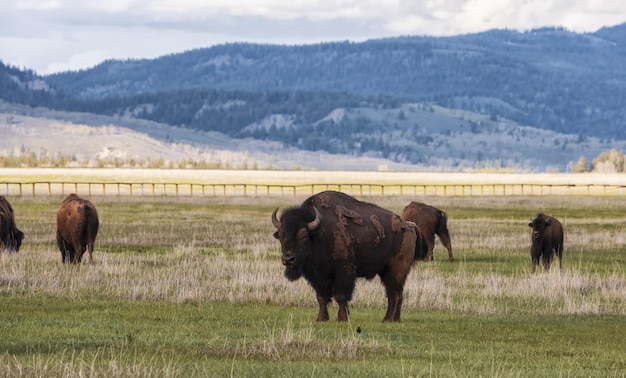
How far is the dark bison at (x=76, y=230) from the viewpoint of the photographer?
2914 centimetres

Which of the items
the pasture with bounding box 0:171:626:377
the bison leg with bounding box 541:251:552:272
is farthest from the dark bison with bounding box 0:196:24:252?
the bison leg with bounding box 541:251:552:272

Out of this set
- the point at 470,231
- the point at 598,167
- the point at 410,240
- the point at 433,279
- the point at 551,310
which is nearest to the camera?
the point at 410,240

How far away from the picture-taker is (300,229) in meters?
18.3

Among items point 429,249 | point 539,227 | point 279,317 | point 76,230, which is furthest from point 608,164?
point 279,317

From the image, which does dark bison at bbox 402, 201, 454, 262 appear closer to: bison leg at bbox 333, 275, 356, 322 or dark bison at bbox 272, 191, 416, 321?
dark bison at bbox 272, 191, 416, 321

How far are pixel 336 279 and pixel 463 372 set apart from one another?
4713 millimetres

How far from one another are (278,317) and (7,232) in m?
12.9

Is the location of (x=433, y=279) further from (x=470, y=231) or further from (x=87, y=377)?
(x=470, y=231)

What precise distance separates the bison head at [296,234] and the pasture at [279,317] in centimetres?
95

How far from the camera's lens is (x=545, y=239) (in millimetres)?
29766

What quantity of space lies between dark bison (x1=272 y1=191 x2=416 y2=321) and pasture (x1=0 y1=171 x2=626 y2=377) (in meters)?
0.52

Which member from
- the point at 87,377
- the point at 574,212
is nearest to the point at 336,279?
the point at 87,377

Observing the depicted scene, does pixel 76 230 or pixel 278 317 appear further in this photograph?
pixel 76 230

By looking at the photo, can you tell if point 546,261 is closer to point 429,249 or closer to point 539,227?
point 539,227
